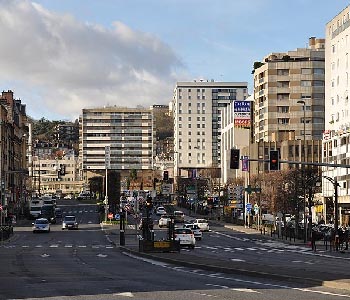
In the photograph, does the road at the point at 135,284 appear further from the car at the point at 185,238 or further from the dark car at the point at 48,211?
the dark car at the point at 48,211

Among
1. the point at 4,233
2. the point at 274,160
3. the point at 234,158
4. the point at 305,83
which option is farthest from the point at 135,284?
the point at 305,83

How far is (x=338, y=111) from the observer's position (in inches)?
4660

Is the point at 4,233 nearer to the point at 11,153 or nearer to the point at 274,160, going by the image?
the point at 274,160

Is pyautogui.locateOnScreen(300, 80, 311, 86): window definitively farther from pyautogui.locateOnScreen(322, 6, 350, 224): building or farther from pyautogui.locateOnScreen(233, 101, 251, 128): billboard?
pyautogui.locateOnScreen(322, 6, 350, 224): building

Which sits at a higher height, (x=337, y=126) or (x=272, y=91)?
(x=272, y=91)

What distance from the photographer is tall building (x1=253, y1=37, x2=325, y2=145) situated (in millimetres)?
164675

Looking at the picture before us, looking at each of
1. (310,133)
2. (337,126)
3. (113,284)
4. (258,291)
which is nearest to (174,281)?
(113,284)

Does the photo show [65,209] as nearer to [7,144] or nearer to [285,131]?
[7,144]

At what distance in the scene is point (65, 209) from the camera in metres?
181

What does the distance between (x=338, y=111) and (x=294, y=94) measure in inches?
1873

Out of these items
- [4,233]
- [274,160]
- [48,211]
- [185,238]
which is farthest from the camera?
[48,211]

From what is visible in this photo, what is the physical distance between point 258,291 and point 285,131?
142686 mm

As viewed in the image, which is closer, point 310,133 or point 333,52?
point 333,52

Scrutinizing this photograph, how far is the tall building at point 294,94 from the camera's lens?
165 meters
